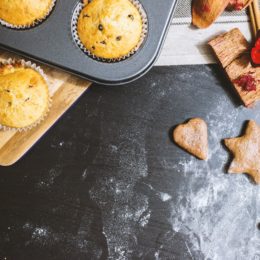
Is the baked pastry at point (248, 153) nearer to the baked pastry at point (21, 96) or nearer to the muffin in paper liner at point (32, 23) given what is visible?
the baked pastry at point (21, 96)

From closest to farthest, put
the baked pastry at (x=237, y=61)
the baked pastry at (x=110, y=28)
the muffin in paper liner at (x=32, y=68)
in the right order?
the baked pastry at (x=110, y=28) → the muffin in paper liner at (x=32, y=68) → the baked pastry at (x=237, y=61)

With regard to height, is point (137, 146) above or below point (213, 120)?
below

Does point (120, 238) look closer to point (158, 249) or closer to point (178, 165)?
point (158, 249)

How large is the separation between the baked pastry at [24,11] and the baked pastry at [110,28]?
188 millimetres

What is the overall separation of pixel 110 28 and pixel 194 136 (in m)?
0.75

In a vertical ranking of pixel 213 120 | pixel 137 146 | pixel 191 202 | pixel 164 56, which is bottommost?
pixel 191 202

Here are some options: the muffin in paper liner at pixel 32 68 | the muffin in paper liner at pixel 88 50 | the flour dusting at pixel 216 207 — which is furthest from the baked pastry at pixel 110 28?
the flour dusting at pixel 216 207

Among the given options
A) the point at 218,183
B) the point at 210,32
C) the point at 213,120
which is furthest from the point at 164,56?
the point at 218,183

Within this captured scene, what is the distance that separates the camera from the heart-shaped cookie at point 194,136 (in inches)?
95.5

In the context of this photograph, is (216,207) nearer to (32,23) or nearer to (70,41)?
(70,41)

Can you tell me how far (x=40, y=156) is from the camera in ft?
8.18

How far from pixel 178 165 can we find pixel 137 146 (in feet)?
0.84

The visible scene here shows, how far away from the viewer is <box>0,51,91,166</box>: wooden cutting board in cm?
235

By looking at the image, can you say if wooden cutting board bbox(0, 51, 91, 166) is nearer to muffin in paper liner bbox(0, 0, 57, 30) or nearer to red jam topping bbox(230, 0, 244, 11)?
muffin in paper liner bbox(0, 0, 57, 30)
